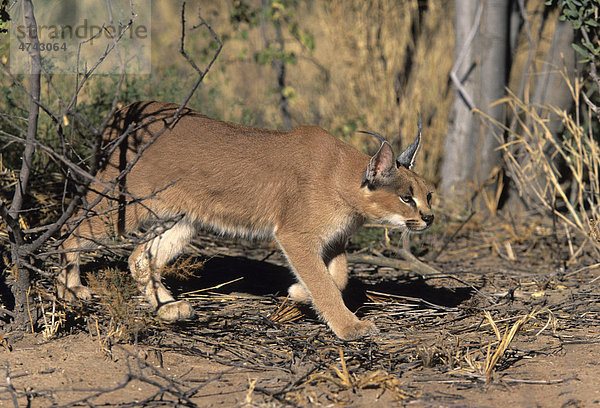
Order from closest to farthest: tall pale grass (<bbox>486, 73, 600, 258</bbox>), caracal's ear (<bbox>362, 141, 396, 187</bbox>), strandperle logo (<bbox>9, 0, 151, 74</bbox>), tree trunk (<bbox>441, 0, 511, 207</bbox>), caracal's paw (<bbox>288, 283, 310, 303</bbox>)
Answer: caracal's ear (<bbox>362, 141, 396, 187</bbox>) < caracal's paw (<bbox>288, 283, 310, 303</bbox>) < strandperle logo (<bbox>9, 0, 151, 74</bbox>) < tall pale grass (<bbox>486, 73, 600, 258</bbox>) < tree trunk (<bbox>441, 0, 511, 207</bbox>)

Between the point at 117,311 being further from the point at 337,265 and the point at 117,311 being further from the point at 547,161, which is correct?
the point at 547,161

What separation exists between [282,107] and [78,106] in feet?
8.02

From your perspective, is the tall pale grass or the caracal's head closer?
the caracal's head

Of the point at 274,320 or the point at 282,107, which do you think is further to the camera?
the point at 282,107

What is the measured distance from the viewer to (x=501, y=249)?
20.4 ft

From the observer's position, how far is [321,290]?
4.10m

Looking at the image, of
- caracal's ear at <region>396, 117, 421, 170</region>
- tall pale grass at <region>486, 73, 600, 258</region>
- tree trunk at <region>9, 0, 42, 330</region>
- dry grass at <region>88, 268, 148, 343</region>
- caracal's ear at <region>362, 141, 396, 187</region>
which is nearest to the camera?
tree trunk at <region>9, 0, 42, 330</region>

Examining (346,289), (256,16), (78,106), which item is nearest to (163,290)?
(346,289)

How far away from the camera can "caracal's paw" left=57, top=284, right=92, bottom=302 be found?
415 centimetres

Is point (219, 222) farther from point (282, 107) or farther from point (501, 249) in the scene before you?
point (282, 107)

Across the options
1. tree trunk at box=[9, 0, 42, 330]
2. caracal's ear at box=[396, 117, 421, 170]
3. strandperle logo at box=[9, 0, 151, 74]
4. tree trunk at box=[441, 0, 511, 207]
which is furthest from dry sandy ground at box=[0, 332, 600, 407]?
tree trunk at box=[441, 0, 511, 207]

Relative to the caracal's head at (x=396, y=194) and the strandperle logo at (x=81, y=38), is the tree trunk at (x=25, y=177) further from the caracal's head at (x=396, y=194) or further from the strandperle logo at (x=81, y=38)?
the caracal's head at (x=396, y=194)

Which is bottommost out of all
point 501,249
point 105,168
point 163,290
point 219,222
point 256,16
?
point 501,249

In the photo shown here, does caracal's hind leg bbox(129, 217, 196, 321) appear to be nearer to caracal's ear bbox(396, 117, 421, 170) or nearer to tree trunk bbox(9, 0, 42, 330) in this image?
tree trunk bbox(9, 0, 42, 330)
